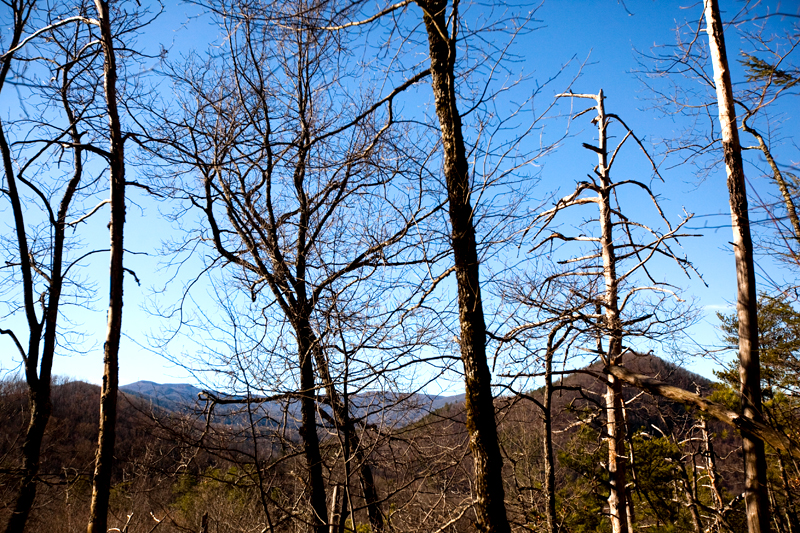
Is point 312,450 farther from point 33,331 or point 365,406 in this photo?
point 33,331

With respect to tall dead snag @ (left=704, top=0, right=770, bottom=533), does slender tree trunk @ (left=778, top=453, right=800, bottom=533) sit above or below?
below

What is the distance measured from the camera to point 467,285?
335 centimetres

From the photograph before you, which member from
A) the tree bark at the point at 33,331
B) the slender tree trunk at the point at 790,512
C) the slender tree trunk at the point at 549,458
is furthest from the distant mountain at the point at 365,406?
the slender tree trunk at the point at 790,512

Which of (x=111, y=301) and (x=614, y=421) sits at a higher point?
(x=111, y=301)

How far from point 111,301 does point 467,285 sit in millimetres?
4028

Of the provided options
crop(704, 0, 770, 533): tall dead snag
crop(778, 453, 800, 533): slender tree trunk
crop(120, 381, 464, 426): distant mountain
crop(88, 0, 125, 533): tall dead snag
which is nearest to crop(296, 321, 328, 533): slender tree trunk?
crop(120, 381, 464, 426): distant mountain

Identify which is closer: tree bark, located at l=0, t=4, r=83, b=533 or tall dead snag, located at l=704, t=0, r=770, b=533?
tall dead snag, located at l=704, t=0, r=770, b=533

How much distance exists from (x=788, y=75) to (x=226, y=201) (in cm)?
646

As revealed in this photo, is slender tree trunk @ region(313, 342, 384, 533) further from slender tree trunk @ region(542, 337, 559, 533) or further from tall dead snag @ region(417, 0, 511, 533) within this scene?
slender tree trunk @ region(542, 337, 559, 533)

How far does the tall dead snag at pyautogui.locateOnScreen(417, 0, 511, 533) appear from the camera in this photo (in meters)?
A: 2.98

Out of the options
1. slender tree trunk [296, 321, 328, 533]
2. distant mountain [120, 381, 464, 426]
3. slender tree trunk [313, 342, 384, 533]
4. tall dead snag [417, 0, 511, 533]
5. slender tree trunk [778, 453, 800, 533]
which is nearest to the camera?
tall dead snag [417, 0, 511, 533]

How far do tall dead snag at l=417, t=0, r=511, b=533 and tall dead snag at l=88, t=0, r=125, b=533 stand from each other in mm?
3711

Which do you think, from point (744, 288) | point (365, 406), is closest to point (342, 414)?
point (365, 406)

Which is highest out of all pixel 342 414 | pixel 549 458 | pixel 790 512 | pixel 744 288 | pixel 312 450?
pixel 744 288
